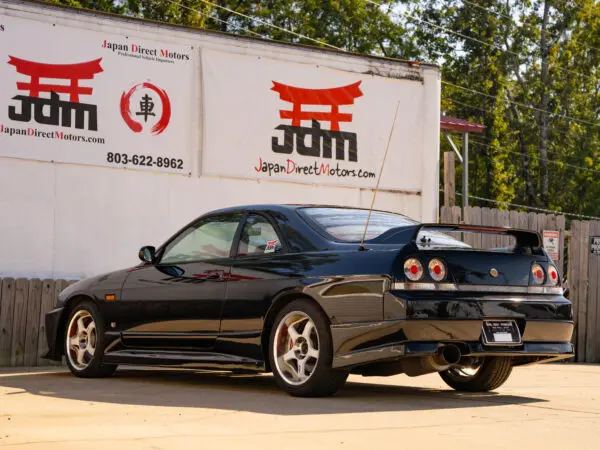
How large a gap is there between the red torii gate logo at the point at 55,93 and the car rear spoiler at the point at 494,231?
635cm

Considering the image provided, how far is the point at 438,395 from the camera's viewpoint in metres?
8.95

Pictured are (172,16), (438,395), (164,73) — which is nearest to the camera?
(438,395)

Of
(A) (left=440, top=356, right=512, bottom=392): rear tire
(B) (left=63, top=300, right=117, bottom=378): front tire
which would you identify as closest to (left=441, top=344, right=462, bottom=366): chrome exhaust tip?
(A) (left=440, top=356, right=512, bottom=392): rear tire

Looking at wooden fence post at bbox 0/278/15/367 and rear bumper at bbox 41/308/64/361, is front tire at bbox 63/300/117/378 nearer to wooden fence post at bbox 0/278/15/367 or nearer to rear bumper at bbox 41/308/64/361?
rear bumper at bbox 41/308/64/361

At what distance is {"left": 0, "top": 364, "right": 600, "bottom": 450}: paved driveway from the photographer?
6.14 meters

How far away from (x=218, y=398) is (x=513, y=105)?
46686 millimetres

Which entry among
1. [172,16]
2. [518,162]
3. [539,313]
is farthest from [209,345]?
[518,162]

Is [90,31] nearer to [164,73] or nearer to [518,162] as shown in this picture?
[164,73]

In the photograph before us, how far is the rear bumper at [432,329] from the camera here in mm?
Result: 7789

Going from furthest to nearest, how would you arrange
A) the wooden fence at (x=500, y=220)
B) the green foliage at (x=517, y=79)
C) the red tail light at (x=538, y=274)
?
the green foliage at (x=517, y=79), the wooden fence at (x=500, y=220), the red tail light at (x=538, y=274)

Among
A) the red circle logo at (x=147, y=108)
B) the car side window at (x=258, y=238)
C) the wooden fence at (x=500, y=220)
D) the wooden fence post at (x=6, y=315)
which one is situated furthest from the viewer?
the wooden fence at (x=500, y=220)

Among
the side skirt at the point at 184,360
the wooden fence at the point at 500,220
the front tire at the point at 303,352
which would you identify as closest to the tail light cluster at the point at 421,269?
the front tire at the point at 303,352

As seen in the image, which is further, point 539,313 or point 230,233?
point 230,233

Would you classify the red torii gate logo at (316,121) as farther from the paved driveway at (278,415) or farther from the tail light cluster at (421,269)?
the tail light cluster at (421,269)
